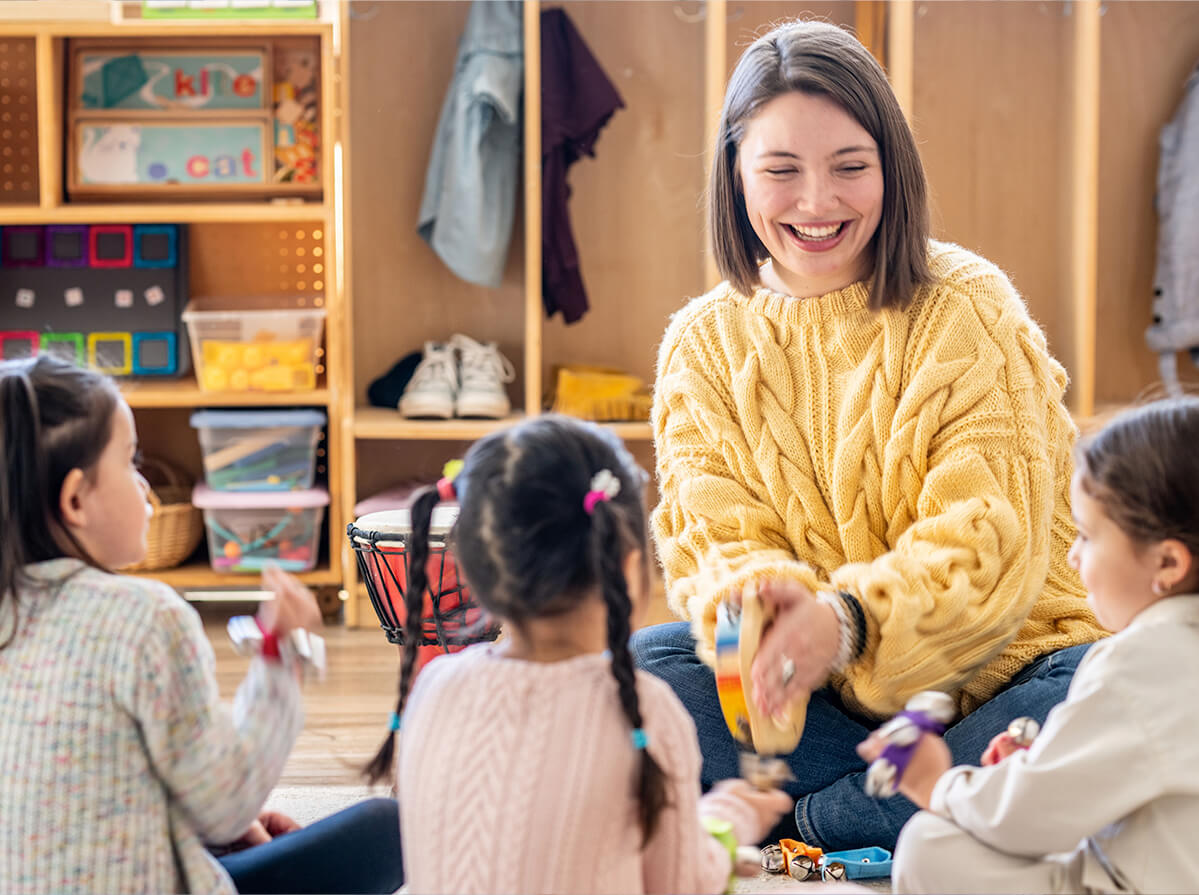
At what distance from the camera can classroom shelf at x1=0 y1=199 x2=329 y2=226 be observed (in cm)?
320

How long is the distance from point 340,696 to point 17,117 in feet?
5.93

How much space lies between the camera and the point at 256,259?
11.7 feet

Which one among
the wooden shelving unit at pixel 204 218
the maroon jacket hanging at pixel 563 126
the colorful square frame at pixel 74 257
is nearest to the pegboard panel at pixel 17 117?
the wooden shelving unit at pixel 204 218

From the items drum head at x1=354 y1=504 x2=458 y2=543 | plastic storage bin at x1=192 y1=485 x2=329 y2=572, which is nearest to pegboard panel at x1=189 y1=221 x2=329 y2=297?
plastic storage bin at x1=192 y1=485 x2=329 y2=572

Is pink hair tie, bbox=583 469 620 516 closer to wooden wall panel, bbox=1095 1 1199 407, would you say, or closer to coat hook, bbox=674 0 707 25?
coat hook, bbox=674 0 707 25

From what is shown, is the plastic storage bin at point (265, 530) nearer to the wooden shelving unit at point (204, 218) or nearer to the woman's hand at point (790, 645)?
the wooden shelving unit at point (204, 218)

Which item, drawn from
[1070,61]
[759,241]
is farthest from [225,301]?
[1070,61]

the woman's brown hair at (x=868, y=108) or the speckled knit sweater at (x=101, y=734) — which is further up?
the woman's brown hair at (x=868, y=108)

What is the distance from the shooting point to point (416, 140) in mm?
3559

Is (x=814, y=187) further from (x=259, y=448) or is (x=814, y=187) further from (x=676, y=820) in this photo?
(x=259, y=448)

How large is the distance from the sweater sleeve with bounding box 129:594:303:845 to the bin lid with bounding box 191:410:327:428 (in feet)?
6.70

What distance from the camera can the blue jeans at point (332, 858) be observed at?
4.37 ft

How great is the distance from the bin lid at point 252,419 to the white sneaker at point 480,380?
351mm

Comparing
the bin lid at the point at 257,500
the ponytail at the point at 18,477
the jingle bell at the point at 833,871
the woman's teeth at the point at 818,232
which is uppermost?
the woman's teeth at the point at 818,232
